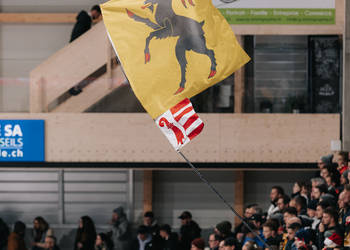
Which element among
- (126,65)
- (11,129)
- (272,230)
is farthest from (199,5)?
(11,129)

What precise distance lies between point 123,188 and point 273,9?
5.62 m

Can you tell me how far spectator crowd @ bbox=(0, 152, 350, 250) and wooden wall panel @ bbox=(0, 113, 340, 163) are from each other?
1075 millimetres

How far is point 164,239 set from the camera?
1288 cm

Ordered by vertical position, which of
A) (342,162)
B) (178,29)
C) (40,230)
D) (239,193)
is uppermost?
(178,29)

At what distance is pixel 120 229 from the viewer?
1533 centimetres

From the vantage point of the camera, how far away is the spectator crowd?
8241 mm

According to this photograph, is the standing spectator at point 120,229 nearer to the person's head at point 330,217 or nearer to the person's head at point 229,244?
the person's head at point 229,244

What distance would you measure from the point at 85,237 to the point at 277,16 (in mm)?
5458

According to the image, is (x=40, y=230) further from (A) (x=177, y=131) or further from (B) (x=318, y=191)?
(A) (x=177, y=131)

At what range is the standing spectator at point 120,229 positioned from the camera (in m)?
15.3

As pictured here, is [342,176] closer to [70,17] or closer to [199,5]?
[199,5]

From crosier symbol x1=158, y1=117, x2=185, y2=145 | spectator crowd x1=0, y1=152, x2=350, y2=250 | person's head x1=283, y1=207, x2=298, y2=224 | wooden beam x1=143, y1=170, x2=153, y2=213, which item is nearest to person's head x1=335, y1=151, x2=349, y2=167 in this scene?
spectator crowd x1=0, y1=152, x2=350, y2=250

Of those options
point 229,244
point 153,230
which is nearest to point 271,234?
point 229,244

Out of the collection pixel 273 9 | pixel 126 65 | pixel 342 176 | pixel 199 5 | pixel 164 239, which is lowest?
pixel 164 239
